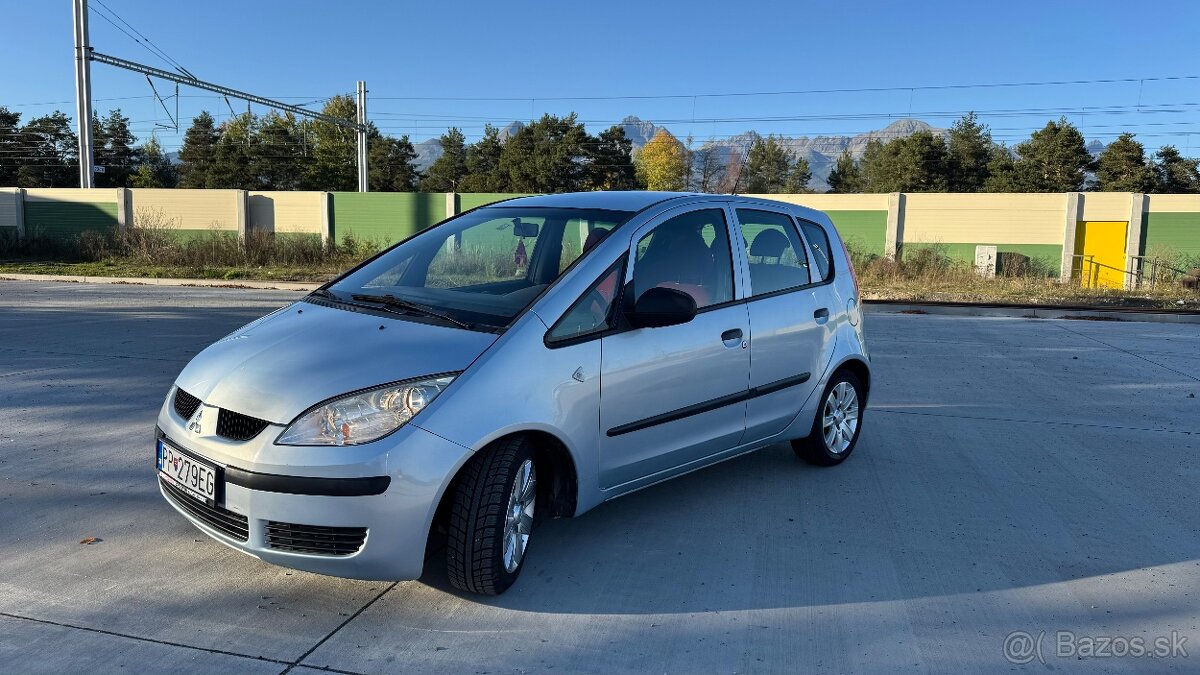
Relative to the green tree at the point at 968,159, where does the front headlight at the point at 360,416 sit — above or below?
below

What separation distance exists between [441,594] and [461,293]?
1.39m

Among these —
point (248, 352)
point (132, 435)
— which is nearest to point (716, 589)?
point (248, 352)

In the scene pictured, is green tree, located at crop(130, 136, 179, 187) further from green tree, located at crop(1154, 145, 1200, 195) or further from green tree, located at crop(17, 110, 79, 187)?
green tree, located at crop(1154, 145, 1200, 195)

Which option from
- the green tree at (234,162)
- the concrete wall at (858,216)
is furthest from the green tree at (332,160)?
the concrete wall at (858,216)

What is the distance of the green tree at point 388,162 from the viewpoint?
66062mm

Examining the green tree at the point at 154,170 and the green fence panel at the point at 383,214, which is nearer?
the green fence panel at the point at 383,214

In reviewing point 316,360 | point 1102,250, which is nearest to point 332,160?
point 1102,250

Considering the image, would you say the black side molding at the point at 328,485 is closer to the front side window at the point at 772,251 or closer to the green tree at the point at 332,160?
the front side window at the point at 772,251

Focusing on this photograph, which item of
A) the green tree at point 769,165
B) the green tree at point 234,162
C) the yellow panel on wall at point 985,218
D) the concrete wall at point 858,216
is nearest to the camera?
the concrete wall at point 858,216

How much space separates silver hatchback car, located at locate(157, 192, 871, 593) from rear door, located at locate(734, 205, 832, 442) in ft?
0.05

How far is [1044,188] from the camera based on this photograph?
58562 mm

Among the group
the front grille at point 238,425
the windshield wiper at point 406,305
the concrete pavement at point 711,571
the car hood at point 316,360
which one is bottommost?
the concrete pavement at point 711,571

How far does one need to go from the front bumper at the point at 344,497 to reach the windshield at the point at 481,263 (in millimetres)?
744

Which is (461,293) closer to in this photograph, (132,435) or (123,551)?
(123,551)
